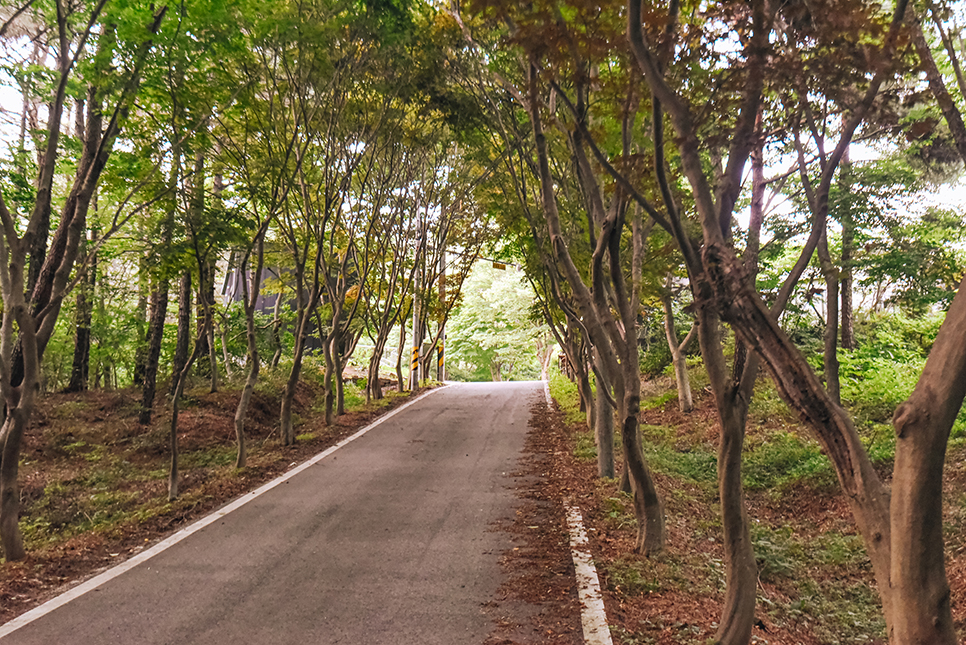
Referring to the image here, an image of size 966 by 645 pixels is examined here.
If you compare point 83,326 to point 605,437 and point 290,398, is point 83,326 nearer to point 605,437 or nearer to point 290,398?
point 290,398

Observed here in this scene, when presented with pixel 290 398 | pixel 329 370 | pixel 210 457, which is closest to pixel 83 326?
pixel 210 457

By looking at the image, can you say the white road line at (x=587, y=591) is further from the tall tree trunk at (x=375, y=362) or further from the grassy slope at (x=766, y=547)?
the tall tree trunk at (x=375, y=362)

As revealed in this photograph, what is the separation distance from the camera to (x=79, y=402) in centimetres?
1524

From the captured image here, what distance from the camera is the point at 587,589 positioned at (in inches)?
223

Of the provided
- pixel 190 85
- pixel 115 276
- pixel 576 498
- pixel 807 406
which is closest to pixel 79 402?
pixel 115 276

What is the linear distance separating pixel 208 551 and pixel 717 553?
5.51 m

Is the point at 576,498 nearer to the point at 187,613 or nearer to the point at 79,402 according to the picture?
the point at 187,613

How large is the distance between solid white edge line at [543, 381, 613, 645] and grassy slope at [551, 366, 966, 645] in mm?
106

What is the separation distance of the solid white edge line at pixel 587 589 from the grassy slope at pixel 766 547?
11 centimetres

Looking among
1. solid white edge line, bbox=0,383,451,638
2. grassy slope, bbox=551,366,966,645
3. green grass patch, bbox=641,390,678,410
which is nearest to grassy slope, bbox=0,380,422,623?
solid white edge line, bbox=0,383,451,638

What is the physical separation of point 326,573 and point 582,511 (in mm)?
3502

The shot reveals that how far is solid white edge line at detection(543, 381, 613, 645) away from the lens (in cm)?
477

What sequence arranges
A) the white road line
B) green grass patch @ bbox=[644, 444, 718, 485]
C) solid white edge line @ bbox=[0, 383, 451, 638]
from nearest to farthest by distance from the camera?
the white road line → solid white edge line @ bbox=[0, 383, 451, 638] → green grass patch @ bbox=[644, 444, 718, 485]

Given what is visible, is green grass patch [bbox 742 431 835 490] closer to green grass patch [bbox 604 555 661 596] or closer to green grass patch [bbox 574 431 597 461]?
green grass patch [bbox 574 431 597 461]
